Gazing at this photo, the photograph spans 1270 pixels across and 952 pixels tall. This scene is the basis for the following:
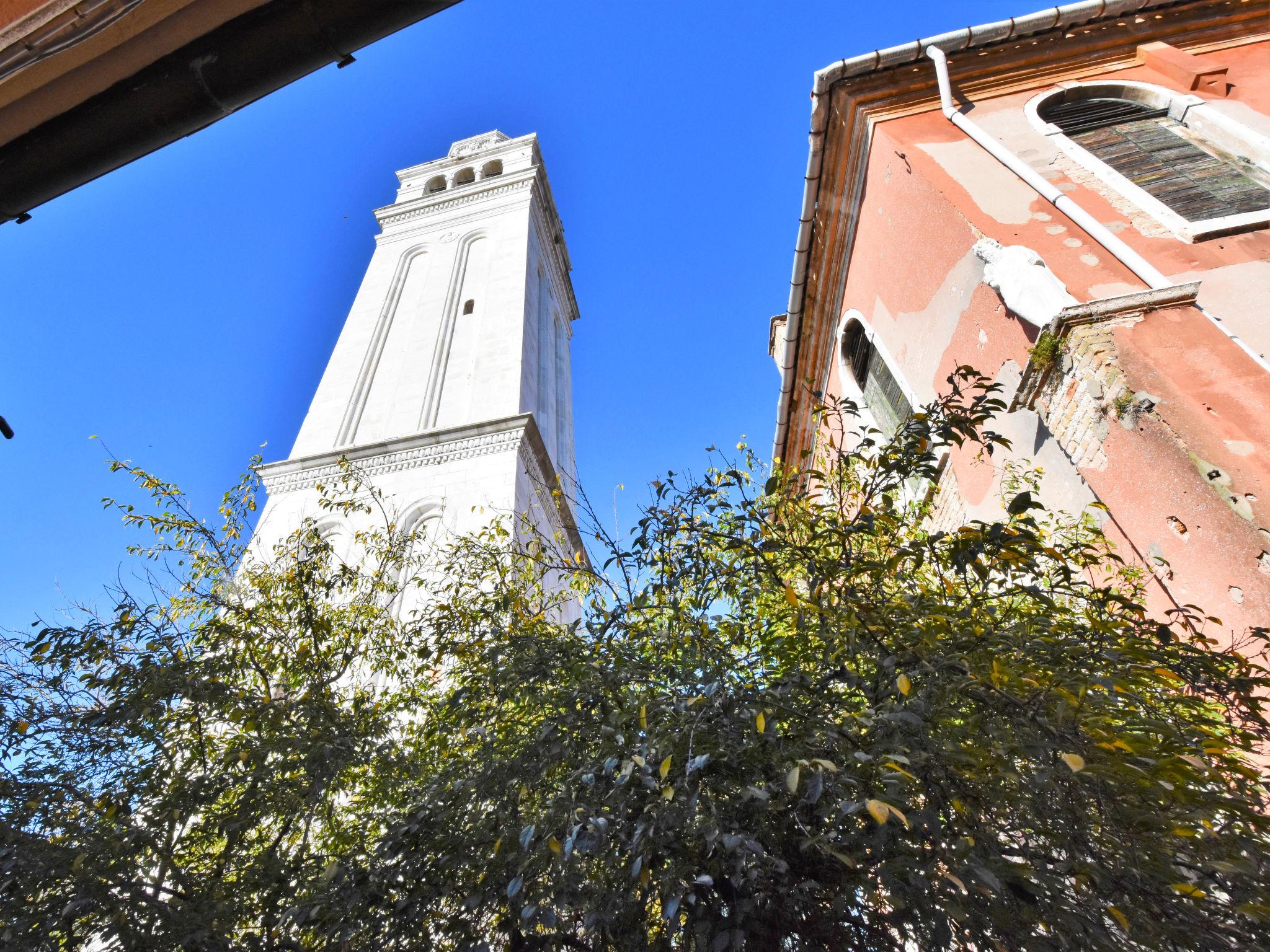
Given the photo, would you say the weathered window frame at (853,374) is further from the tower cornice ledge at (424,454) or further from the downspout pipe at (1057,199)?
the tower cornice ledge at (424,454)

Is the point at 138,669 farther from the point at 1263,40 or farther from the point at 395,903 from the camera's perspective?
the point at 1263,40

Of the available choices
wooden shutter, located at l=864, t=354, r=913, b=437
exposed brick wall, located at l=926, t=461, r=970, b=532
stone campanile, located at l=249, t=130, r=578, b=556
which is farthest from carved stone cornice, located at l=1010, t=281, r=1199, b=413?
stone campanile, located at l=249, t=130, r=578, b=556

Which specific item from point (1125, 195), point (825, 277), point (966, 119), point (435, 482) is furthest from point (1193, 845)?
point (435, 482)

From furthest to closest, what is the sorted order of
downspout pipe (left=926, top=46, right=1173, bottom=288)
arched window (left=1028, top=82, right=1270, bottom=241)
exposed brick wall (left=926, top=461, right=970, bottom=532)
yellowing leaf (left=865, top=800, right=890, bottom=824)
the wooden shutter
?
the wooden shutter
exposed brick wall (left=926, top=461, right=970, bottom=532)
arched window (left=1028, top=82, right=1270, bottom=241)
downspout pipe (left=926, top=46, right=1173, bottom=288)
yellowing leaf (left=865, top=800, right=890, bottom=824)

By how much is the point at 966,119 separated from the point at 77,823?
9.15 meters

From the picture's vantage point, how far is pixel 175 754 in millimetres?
4695

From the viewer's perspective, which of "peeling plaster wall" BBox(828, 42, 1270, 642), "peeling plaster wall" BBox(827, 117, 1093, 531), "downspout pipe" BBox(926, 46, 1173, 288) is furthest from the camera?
A: "peeling plaster wall" BBox(827, 117, 1093, 531)

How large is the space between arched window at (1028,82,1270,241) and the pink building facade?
24 mm

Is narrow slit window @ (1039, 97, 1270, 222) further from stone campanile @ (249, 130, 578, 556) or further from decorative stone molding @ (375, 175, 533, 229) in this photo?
decorative stone molding @ (375, 175, 533, 229)

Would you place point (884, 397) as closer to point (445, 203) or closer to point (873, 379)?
point (873, 379)

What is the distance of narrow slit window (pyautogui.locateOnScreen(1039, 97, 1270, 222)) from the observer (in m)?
6.42

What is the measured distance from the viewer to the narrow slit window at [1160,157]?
6.42m

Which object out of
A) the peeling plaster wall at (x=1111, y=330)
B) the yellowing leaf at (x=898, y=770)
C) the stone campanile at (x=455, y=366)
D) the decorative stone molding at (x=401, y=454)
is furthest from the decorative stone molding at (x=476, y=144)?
the yellowing leaf at (x=898, y=770)

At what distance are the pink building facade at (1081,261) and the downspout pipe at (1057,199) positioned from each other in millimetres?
24
